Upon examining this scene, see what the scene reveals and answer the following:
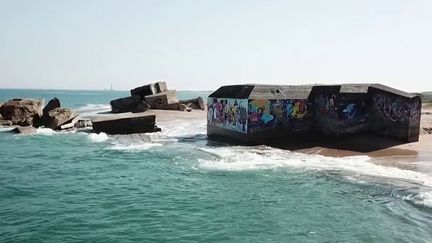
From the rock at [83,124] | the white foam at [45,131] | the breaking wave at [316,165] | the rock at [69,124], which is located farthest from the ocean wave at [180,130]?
the white foam at [45,131]

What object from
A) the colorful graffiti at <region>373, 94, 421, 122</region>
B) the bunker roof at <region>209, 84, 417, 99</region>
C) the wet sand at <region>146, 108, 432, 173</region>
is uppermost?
the bunker roof at <region>209, 84, 417, 99</region>

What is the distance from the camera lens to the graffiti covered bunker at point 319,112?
750 inches

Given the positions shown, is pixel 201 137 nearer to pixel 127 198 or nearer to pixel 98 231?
pixel 127 198

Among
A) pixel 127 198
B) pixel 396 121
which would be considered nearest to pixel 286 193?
pixel 127 198

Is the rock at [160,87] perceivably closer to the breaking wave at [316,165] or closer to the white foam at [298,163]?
the breaking wave at [316,165]

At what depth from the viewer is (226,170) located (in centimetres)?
1433

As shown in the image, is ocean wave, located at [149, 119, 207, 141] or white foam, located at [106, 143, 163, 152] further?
ocean wave, located at [149, 119, 207, 141]

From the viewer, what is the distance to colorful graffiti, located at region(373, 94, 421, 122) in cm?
1862

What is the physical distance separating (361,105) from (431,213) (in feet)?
37.4

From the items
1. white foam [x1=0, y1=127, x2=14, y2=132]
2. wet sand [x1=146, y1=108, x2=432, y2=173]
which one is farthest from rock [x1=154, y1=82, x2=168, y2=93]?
wet sand [x1=146, y1=108, x2=432, y2=173]

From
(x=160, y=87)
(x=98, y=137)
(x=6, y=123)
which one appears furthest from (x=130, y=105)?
(x=98, y=137)

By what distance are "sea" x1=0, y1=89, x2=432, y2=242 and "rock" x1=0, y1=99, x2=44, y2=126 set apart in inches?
528

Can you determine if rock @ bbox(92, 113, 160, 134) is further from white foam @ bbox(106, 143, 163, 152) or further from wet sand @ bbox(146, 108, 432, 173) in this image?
wet sand @ bbox(146, 108, 432, 173)

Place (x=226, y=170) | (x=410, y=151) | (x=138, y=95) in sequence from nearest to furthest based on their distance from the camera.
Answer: (x=226, y=170)
(x=410, y=151)
(x=138, y=95)
